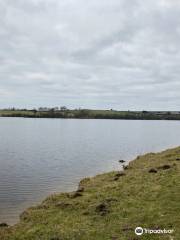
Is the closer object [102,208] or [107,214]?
[107,214]

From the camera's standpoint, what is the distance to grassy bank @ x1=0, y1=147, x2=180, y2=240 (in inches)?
719

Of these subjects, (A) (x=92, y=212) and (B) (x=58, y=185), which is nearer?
(A) (x=92, y=212)

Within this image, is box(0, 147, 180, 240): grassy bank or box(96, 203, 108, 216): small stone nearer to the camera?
box(0, 147, 180, 240): grassy bank

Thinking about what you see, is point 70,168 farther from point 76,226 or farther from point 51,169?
point 76,226

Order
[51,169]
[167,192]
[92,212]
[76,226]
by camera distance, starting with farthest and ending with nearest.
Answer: [51,169] → [167,192] → [92,212] → [76,226]

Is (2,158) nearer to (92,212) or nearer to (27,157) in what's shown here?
(27,157)

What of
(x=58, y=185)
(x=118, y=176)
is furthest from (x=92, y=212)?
(x=58, y=185)

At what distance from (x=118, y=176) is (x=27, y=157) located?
101 feet

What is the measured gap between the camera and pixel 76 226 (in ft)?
64.3

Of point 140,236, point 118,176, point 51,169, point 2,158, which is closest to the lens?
point 140,236

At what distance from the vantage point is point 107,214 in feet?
69.3

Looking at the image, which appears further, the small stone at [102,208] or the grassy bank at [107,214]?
the small stone at [102,208]

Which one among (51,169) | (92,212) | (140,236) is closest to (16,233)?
(92,212)

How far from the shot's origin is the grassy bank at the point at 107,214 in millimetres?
18250
